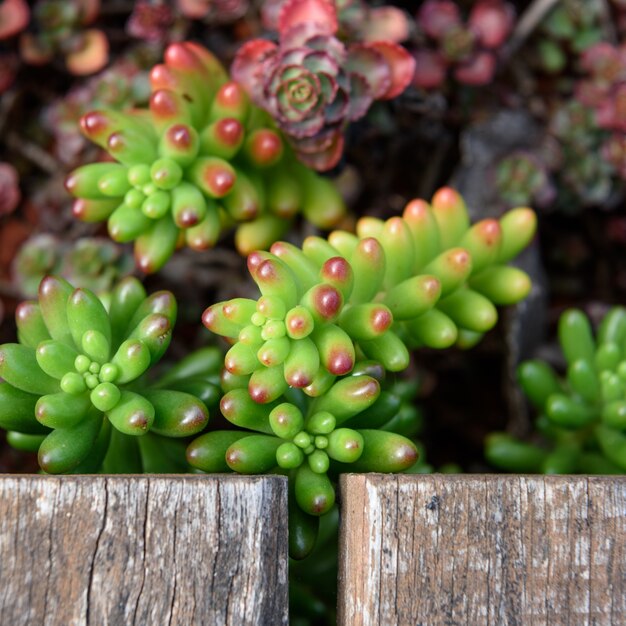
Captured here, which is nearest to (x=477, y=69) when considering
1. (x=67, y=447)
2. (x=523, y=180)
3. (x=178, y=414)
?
(x=523, y=180)

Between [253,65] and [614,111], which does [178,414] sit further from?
[614,111]

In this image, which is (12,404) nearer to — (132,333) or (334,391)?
(132,333)

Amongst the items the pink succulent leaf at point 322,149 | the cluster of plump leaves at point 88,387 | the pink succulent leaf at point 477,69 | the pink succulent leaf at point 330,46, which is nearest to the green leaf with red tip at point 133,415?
the cluster of plump leaves at point 88,387

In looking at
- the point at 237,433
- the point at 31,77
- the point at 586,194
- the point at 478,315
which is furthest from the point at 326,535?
the point at 31,77

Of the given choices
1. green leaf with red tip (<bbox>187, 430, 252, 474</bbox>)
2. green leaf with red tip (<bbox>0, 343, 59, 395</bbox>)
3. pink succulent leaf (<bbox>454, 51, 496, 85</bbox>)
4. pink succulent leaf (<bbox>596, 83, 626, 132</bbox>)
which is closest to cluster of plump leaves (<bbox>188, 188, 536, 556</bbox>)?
green leaf with red tip (<bbox>187, 430, 252, 474</bbox>)

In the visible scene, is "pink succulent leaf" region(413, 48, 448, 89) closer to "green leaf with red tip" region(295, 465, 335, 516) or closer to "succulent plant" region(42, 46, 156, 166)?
"succulent plant" region(42, 46, 156, 166)
